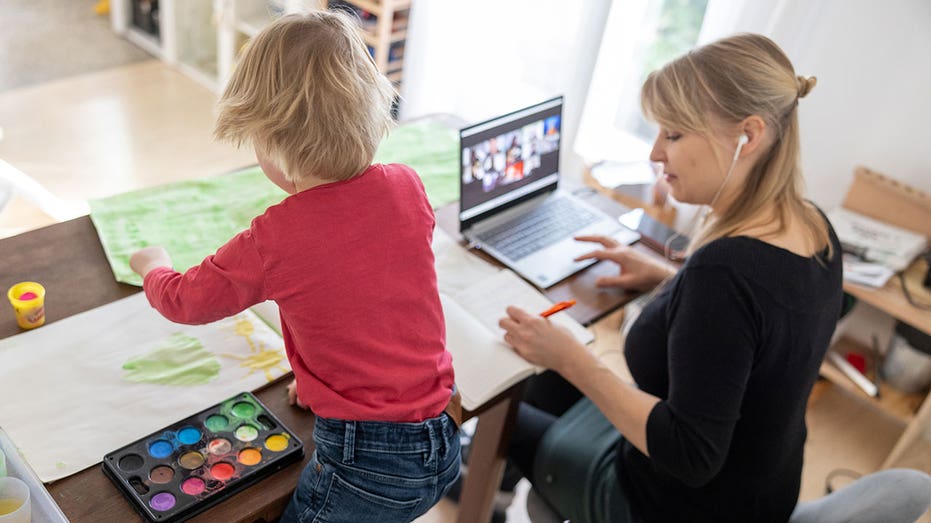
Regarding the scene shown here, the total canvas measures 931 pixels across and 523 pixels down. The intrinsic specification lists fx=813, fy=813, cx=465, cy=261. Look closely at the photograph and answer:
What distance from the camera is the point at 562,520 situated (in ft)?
4.98

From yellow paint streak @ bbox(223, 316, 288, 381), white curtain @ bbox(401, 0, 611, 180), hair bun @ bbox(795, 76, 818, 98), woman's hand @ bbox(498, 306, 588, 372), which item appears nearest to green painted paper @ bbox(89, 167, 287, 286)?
yellow paint streak @ bbox(223, 316, 288, 381)

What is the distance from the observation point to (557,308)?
1.43 metres

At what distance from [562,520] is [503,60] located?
6.15 ft

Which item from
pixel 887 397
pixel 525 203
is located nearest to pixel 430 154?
pixel 525 203

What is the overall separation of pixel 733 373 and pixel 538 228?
64 cm

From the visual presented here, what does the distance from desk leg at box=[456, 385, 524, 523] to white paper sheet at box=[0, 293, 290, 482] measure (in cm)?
41

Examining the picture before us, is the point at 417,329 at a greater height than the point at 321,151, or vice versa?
the point at 321,151

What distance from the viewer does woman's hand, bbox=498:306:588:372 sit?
4.48 ft

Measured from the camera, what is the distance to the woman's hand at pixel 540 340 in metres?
1.37

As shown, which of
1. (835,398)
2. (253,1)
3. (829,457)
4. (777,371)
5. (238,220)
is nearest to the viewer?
(777,371)

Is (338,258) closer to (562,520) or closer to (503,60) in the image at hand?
(562,520)

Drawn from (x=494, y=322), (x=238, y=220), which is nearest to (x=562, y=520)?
(x=494, y=322)

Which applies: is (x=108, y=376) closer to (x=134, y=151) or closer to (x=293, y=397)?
(x=293, y=397)

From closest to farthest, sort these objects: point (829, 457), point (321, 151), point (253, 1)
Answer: point (321, 151) < point (829, 457) < point (253, 1)
